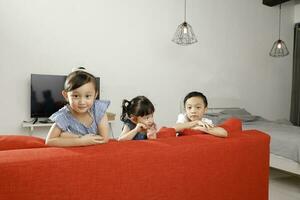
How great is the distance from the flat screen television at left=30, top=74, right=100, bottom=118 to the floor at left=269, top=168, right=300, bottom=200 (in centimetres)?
281

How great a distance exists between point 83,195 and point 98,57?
132 inches

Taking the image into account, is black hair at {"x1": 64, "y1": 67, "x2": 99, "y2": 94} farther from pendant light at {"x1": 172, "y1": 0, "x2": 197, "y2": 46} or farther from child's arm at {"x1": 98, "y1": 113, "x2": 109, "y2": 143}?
pendant light at {"x1": 172, "y1": 0, "x2": 197, "y2": 46}

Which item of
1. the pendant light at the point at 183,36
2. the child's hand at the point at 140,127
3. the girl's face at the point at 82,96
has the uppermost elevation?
the pendant light at the point at 183,36

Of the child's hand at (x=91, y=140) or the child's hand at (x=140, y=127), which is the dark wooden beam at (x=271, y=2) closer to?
the child's hand at (x=140, y=127)

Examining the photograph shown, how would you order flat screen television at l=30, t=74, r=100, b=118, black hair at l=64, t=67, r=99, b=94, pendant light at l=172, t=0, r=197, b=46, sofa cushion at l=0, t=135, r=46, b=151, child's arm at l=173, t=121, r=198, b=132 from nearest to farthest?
sofa cushion at l=0, t=135, r=46, b=151
black hair at l=64, t=67, r=99, b=94
child's arm at l=173, t=121, r=198, b=132
flat screen television at l=30, t=74, r=100, b=118
pendant light at l=172, t=0, r=197, b=46

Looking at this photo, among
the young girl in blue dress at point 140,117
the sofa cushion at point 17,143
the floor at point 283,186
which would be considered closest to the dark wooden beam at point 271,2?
the floor at point 283,186

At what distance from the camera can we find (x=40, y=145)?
1.24 meters

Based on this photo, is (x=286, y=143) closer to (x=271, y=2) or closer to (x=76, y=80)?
(x=76, y=80)

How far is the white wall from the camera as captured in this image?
3.77 metres

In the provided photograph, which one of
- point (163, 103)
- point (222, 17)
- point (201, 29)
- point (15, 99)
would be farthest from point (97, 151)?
point (222, 17)

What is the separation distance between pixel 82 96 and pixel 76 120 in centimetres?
16

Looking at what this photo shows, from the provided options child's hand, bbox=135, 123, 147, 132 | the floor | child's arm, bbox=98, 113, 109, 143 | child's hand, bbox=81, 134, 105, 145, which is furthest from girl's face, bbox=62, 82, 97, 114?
the floor

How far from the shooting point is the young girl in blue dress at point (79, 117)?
1.25 meters

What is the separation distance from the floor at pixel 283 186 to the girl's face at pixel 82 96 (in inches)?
91.1
